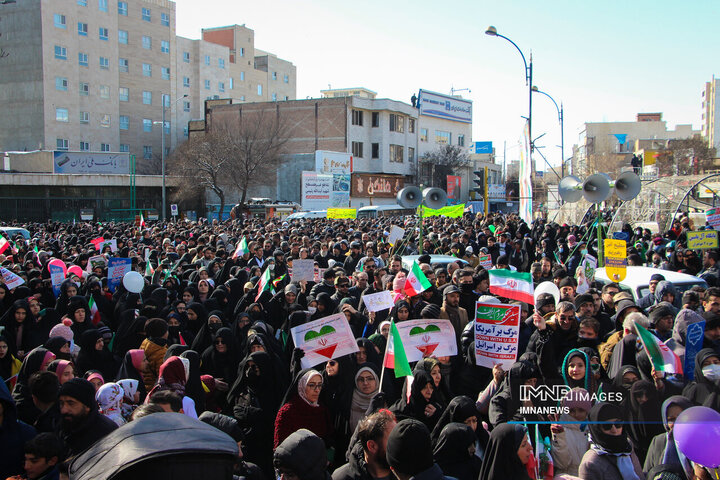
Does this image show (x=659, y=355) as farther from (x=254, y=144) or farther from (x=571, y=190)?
(x=254, y=144)

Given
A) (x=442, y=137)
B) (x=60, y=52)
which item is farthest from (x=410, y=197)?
(x=442, y=137)

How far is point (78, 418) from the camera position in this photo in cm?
389

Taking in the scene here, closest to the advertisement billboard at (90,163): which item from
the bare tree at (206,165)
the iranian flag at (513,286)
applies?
the bare tree at (206,165)

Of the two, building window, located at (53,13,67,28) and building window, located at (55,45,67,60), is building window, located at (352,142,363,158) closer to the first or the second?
building window, located at (55,45,67,60)

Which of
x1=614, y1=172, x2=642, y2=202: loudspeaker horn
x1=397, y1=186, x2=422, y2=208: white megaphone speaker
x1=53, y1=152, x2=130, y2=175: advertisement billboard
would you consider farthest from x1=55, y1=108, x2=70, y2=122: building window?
x1=614, y1=172, x2=642, y2=202: loudspeaker horn

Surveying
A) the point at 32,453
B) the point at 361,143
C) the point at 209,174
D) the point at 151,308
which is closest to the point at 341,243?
the point at 151,308

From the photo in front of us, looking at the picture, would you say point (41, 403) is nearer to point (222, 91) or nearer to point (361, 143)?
point (361, 143)

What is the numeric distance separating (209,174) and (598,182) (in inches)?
1365

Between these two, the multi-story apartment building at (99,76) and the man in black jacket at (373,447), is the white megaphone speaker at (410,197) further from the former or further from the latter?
the multi-story apartment building at (99,76)

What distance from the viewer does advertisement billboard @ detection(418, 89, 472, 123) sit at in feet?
193

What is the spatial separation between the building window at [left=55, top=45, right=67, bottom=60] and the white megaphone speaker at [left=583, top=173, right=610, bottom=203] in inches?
1982

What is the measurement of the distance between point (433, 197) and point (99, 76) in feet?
159

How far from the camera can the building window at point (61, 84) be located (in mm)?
50559

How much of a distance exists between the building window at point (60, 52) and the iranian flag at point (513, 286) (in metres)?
53.0
